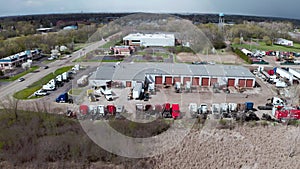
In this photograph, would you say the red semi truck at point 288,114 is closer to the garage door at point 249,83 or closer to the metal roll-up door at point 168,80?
the garage door at point 249,83

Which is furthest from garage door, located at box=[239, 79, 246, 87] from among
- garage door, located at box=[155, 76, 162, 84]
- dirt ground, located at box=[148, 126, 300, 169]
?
dirt ground, located at box=[148, 126, 300, 169]

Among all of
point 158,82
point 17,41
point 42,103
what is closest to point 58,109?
point 42,103

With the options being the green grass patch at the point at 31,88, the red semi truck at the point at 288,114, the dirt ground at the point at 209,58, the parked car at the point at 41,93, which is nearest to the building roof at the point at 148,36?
the dirt ground at the point at 209,58

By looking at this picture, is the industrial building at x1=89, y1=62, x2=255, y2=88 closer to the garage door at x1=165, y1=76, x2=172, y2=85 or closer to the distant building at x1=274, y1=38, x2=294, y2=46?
the garage door at x1=165, y1=76, x2=172, y2=85

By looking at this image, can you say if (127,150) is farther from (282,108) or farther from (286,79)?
(286,79)

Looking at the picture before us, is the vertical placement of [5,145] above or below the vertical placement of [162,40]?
below
